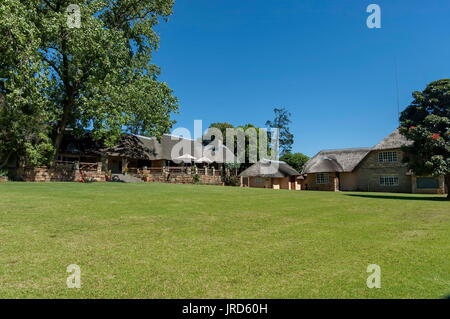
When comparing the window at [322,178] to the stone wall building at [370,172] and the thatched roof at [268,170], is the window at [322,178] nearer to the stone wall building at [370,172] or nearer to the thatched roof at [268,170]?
the stone wall building at [370,172]

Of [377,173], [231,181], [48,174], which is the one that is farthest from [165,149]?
[377,173]

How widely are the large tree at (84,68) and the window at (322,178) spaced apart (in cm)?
2400

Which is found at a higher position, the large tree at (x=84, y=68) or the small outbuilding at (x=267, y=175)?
the large tree at (x=84, y=68)

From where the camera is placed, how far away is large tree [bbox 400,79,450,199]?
70.5ft

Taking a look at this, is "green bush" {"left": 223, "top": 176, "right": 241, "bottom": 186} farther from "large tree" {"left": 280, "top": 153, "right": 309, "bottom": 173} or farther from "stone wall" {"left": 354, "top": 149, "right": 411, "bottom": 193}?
"stone wall" {"left": 354, "top": 149, "right": 411, "bottom": 193}

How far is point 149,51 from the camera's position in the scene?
34125 mm

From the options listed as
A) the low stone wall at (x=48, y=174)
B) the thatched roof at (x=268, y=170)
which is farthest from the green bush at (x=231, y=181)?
the low stone wall at (x=48, y=174)

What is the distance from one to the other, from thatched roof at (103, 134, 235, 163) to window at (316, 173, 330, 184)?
12904 millimetres

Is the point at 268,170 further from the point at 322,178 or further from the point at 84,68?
the point at 84,68

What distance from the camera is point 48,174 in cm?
2688

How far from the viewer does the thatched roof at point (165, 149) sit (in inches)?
1497

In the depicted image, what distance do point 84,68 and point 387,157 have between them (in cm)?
3663

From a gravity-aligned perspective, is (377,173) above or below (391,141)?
below
